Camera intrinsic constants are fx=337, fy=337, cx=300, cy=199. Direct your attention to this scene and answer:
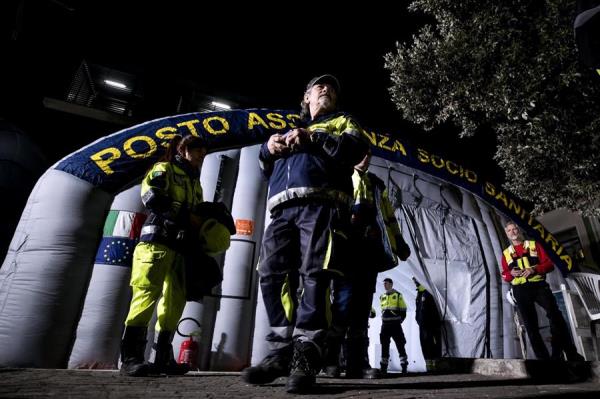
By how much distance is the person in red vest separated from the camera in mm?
4828

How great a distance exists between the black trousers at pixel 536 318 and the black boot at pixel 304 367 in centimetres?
→ 452

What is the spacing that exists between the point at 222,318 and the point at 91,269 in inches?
67.0

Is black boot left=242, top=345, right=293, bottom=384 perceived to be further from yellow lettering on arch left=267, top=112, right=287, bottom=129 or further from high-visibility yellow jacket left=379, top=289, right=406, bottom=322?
high-visibility yellow jacket left=379, top=289, right=406, bottom=322

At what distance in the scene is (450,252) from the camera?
6.53m

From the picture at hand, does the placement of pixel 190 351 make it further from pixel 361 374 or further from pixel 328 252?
pixel 328 252

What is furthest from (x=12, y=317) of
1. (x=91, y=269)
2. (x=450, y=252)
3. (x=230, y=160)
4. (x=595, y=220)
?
(x=595, y=220)

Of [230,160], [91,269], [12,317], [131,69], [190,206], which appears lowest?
[12,317]

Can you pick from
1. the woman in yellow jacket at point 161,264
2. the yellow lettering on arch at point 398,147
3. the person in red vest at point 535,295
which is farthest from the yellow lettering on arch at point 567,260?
the woman in yellow jacket at point 161,264

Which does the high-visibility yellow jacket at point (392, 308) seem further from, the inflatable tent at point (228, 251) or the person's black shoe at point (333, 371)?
the person's black shoe at point (333, 371)

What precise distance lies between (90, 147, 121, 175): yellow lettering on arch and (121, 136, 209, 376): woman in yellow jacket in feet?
5.14

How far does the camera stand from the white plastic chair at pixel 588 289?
6353 millimetres

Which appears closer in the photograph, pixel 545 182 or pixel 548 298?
pixel 548 298

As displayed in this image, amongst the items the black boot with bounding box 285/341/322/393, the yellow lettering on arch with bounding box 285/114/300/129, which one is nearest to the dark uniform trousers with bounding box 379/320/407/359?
the yellow lettering on arch with bounding box 285/114/300/129

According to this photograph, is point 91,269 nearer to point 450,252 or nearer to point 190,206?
point 190,206
